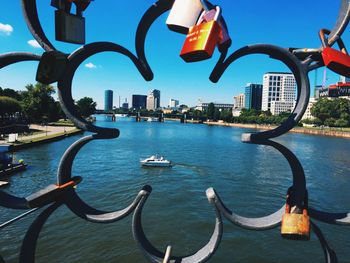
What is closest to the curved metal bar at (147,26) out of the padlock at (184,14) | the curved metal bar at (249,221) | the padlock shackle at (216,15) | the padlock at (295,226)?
the padlock at (184,14)

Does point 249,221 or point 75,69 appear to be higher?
point 75,69

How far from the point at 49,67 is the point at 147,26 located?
1.54m

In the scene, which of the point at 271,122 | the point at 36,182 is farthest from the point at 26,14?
the point at 271,122

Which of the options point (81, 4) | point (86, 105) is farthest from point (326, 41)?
point (86, 105)

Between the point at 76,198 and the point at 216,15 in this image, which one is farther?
the point at 76,198

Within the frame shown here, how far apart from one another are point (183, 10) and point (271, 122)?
500 feet

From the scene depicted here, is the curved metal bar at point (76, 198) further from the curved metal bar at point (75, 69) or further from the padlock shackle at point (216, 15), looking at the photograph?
the padlock shackle at point (216, 15)

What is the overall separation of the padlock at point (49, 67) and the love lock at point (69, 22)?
0.28 m

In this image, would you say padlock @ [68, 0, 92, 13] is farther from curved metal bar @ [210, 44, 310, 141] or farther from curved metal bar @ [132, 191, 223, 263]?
curved metal bar @ [132, 191, 223, 263]

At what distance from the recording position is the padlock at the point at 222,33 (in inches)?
160

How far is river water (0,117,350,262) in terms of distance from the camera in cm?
1354

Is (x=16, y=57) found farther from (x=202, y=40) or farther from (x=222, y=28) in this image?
(x=222, y=28)

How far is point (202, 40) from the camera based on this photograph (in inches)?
150

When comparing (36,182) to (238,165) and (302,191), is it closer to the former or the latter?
(238,165)
